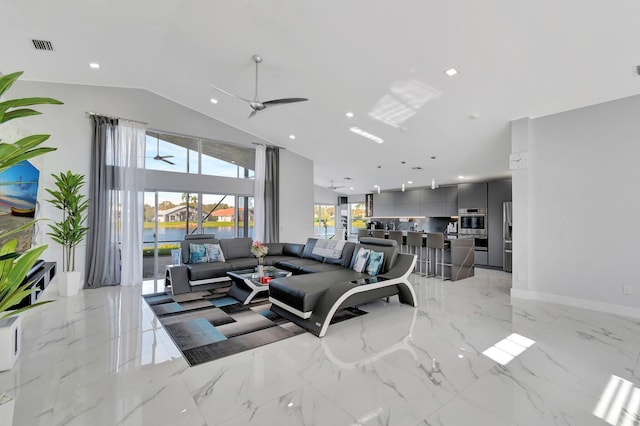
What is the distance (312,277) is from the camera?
4.31 meters

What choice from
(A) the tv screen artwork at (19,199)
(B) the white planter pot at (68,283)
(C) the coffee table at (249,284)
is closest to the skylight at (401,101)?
(C) the coffee table at (249,284)

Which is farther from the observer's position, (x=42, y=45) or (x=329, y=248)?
(x=329, y=248)

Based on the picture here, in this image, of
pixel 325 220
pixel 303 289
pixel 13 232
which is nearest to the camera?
pixel 13 232

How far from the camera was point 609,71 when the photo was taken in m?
3.68

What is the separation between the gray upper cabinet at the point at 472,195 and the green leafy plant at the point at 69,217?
913 centimetres

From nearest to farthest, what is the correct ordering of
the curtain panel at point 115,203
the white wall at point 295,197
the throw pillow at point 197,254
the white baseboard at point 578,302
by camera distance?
the white baseboard at point 578,302
the throw pillow at point 197,254
the curtain panel at point 115,203
the white wall at point 295,197

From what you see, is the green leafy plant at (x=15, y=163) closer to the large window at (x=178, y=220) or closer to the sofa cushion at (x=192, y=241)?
the sofa cushion at (x=192, y=241)

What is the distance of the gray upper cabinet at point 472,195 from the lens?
830 cm

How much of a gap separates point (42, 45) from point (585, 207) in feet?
28.1

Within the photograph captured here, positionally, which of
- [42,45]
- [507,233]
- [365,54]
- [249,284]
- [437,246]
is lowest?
[249,284]

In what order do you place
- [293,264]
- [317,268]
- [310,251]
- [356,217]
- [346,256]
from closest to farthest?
[317,268] < [346,256] < [293,264] < [310,251] < [356,217]

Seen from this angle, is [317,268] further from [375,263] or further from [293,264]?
[375,263]

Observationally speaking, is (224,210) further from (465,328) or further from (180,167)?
(465,328)

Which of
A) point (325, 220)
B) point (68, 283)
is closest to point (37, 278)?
point (68, 283)
